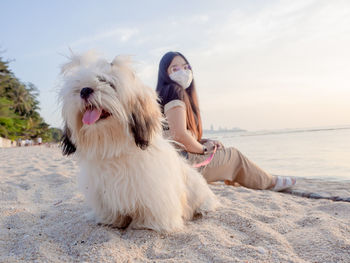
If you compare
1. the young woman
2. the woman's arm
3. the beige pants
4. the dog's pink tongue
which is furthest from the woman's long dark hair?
the dog's pink tongue

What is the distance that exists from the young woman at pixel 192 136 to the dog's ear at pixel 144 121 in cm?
99

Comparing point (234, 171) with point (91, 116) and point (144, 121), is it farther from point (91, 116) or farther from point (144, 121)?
point (91, 116)

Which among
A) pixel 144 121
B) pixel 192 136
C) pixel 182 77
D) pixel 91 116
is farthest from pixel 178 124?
pixel 91 116

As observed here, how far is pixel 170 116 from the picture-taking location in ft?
11.2

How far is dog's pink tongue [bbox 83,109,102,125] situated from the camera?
6.12 feet

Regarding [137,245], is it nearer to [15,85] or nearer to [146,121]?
[146,121]

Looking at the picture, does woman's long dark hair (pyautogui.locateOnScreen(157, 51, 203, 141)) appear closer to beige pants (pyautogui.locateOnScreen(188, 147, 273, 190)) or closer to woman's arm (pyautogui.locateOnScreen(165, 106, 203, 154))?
woman's arm (pyautogui.locateOnScreen(165, 106, 203, 154))

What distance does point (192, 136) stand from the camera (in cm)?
371

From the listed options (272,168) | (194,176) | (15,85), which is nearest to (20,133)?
(15,85)

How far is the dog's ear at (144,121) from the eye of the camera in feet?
6.56

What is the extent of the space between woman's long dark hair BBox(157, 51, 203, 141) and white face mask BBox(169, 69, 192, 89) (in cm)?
5

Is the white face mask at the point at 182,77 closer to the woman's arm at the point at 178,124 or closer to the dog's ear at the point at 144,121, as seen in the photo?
the woman's arm at the point at 178,124

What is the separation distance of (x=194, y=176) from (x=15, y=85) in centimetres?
3897

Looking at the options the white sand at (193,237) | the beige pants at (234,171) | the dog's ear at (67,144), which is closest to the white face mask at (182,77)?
the beige pants at (234,171)
